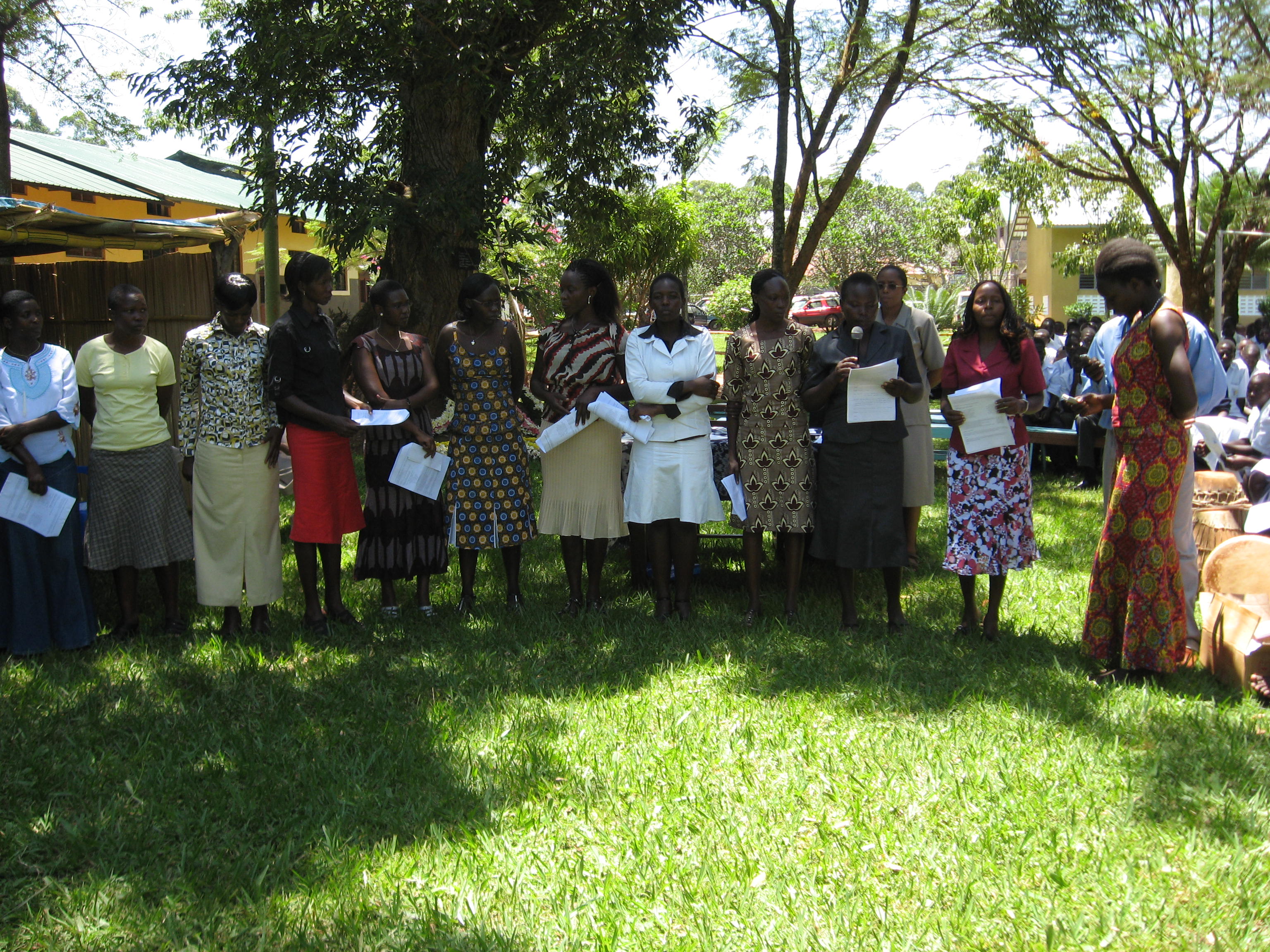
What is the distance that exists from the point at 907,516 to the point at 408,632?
3.54 meters

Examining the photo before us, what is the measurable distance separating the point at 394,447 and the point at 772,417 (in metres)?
2.21

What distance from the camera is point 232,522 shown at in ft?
19.5

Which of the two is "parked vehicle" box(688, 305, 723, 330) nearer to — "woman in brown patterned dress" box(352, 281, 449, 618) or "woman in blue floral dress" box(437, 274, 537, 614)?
"woman in blue floral dress" box(437, 274, 537, 614)

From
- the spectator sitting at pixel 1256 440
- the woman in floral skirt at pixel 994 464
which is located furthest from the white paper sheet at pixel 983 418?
the spectator sitting at pixel 1256 440

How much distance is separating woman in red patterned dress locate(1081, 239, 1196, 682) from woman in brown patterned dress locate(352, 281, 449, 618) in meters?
3.65

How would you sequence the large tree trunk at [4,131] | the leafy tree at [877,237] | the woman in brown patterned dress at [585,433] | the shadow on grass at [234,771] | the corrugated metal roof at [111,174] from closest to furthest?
1. the shadow on grass at [234,771]
2. the woman in brown patterned dress at [585,433]
3. the large tree trunk at [4,131]
4. the corrugated metal roof at [111,174]
5. the leafy tree at [877,237]

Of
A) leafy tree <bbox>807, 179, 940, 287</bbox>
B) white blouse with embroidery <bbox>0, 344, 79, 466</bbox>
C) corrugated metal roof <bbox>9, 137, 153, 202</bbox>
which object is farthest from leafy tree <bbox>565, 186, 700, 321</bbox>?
leafy tree <bbox>807, 179, 940, 287</bbox>

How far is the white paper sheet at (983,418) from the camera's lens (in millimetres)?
5512

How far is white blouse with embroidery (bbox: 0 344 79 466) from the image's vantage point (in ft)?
18.6

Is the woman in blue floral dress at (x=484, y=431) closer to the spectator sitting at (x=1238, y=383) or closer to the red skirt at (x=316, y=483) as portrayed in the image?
the red skirt at (x=316, y=483)

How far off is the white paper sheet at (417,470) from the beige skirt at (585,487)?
63cm

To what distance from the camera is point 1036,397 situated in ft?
18.7

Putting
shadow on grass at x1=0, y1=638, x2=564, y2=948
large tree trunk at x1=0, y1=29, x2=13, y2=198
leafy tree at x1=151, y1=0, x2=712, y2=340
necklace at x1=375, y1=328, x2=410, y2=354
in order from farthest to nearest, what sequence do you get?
large tree trunk at x1=0, y1=29, x2=13, y2=198 < leafy tree at x1=151, y1=0, x2=712, y2=340 < necklace at x1=375, y1=328, x2=410, y2=354 < shadow on grass at x1=0, y1=638, x2=564, y2=948

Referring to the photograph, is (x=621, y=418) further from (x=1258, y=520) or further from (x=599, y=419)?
(x=1258, y=520)
